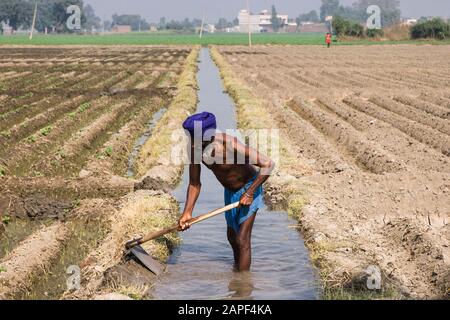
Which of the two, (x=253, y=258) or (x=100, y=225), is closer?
(x=253, y=258)

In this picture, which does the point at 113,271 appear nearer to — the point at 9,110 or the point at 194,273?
the point at 194,273

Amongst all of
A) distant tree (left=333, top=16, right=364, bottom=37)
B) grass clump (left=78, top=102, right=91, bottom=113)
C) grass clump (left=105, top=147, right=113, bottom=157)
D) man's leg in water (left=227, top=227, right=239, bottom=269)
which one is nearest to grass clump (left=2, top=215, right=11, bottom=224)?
man's leg in water (left=227, top=227, right=239, bottom=269)

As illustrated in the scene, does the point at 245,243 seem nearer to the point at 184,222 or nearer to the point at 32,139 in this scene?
the point at 184,222

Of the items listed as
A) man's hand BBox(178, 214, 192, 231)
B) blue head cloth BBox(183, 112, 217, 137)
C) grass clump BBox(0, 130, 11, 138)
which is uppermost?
blue head cloth BBox(183, 112, 217, 137)

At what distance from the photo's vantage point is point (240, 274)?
26.5 feet

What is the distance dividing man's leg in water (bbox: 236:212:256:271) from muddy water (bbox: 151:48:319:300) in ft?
0.32

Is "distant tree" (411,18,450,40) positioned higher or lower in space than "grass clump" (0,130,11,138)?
higher

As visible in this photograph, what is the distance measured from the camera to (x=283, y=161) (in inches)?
526

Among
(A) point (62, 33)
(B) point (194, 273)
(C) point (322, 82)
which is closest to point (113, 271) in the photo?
(B) point (194, 273)

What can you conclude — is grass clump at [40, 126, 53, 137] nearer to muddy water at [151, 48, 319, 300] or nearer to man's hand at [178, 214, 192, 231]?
muddy water at [151, 48, 319, 300]

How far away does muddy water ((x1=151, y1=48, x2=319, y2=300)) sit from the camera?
7531mm

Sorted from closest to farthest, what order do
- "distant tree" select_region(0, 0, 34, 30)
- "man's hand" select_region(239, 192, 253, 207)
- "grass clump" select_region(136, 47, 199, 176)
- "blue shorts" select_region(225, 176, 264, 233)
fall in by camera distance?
"man's hand" select_region(239, 192, 253, 207), "blue shorts" select_region(225, 176, 264, 233), "grass clump" select_region(136, 47, 199, 176), "distant tree" select_region(0, 0, 34, 30)

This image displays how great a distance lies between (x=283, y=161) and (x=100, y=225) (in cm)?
414

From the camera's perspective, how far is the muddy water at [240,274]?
7531 mm
